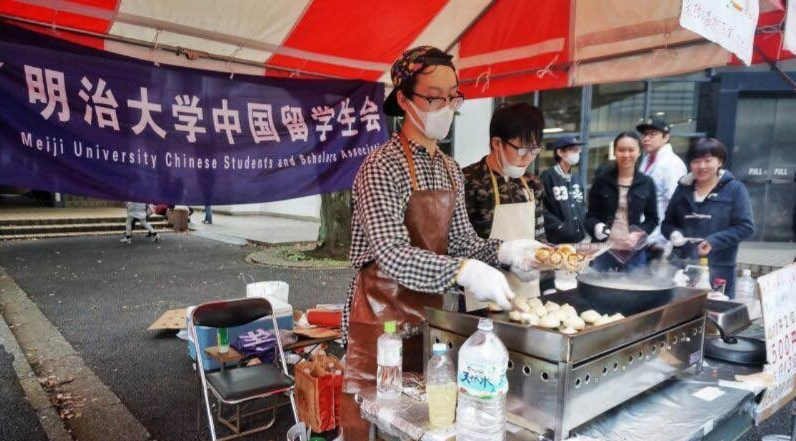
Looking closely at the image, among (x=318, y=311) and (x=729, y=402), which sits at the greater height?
(x=729, y=402)

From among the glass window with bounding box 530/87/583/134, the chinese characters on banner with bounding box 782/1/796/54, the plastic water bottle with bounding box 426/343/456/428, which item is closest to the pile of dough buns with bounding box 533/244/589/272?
the plastic water bottle with bounding box 426/343/456/428

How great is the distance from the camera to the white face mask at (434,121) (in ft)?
6.77

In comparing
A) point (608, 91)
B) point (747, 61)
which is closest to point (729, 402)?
point (747, 61)

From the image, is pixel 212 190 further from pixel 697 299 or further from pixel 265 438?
pixel 697 299

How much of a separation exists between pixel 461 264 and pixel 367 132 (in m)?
2.74

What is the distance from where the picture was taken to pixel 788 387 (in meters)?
2.10

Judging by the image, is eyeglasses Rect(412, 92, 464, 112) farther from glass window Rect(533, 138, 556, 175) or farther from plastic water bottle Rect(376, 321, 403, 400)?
glass window Rect(533, 138, 556, 175)

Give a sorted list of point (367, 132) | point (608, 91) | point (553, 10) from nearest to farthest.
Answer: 1. point (553, 10)
2. point (367, 132)
3. point (608, 91)

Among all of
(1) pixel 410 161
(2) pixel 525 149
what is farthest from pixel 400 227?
(2) pixel 525 149

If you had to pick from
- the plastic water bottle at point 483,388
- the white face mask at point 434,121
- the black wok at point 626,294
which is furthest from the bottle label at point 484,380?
the white face mask at point 434,121

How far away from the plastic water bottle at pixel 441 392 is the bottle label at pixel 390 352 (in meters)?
0.18

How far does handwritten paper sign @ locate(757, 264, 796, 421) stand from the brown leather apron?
1389mm

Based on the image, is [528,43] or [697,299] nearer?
[697,299]

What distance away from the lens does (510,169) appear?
2.94m
